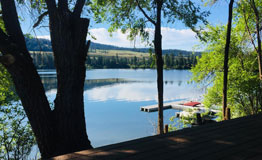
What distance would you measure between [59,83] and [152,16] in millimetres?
4281

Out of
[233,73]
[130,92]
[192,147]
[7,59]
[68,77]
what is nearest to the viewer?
[192,147]

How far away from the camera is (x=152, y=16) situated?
6613mm

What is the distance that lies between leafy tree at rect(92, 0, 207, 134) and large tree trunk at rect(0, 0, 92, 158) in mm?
2911

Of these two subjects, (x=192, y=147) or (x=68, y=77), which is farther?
(x=68, y=77)

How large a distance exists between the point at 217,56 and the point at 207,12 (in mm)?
7717

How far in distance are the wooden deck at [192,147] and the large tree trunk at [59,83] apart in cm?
96

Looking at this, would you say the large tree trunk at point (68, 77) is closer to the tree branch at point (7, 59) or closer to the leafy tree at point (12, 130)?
the tree branch at point (7, 59)

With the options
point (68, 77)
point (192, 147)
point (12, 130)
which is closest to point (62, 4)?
Result: point (68, 77)

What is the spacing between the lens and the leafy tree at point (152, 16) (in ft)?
20.2

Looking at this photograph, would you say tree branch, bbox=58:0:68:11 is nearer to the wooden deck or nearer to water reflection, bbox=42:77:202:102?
the wooden deck

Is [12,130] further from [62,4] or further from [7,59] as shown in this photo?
[62,4]

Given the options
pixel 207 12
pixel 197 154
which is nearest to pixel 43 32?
pixel 197 154

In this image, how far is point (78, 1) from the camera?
3.37m

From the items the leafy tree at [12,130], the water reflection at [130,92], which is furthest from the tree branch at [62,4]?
the water reflection at [130,92]
